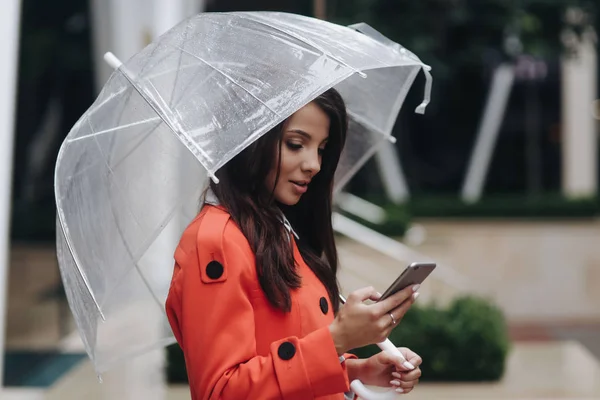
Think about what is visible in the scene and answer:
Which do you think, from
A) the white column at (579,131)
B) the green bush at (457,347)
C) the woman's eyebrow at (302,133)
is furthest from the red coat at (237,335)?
the white column at (579,131)

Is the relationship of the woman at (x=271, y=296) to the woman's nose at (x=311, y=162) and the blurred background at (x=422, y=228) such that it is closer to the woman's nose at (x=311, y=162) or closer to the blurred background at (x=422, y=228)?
the woman's nose at (x=311, y=162)

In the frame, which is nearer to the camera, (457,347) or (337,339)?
(337,339)

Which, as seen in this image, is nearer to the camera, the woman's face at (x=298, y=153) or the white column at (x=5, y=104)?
the woman's face at (x=298, y=153)

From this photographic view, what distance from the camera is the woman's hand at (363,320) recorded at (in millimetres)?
2209

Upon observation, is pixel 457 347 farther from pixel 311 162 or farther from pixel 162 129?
pixel 311 162

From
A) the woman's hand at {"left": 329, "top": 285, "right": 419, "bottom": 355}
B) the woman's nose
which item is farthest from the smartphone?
the woman's nose

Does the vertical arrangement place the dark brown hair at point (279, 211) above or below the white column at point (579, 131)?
above

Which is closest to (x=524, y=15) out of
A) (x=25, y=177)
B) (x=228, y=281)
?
(x=25, y=177)

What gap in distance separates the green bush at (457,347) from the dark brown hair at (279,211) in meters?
3.94

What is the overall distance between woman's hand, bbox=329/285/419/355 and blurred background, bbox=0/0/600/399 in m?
3.34

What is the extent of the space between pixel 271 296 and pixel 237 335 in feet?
0.44

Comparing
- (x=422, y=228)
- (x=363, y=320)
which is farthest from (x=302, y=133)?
(x=422, y=228)

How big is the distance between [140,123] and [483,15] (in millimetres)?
9516

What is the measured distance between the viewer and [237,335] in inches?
87.7
